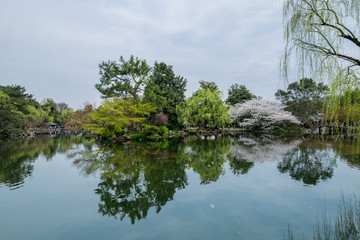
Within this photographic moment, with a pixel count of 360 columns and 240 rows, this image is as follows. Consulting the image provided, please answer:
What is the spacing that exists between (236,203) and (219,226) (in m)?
1.12

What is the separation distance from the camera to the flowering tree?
29161 mm

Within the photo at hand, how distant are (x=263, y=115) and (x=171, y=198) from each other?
28217 mm

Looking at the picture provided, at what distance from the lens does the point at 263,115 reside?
98.0 feet

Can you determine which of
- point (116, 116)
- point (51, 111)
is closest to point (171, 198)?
point (116, 116)

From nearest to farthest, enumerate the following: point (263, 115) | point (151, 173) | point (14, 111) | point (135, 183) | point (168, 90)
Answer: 1. point (135, 183)
2. point (151, 173)
3. point (14, 111)
4. point (168, 90)
5. point (263, 115)

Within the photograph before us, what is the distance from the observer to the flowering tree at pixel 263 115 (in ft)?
95.7

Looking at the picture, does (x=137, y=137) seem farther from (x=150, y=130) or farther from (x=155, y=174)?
(x=155, y=174)

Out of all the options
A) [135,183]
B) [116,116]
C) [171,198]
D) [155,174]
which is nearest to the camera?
[171,198]

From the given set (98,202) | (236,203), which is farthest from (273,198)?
(98,202)

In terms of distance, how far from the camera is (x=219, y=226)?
12.0 ft

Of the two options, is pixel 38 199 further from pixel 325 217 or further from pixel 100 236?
pixel 325 217

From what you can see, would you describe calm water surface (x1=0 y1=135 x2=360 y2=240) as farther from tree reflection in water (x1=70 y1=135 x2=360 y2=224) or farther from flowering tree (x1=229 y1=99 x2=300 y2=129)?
flowering tree (x1=229 y1=99 x2=300 y2=129)

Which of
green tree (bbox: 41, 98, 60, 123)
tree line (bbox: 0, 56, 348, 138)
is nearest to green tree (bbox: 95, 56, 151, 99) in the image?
tree line (bbox: 0, 56, 348, 138)

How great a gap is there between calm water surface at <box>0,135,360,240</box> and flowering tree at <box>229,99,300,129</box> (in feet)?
71.0
